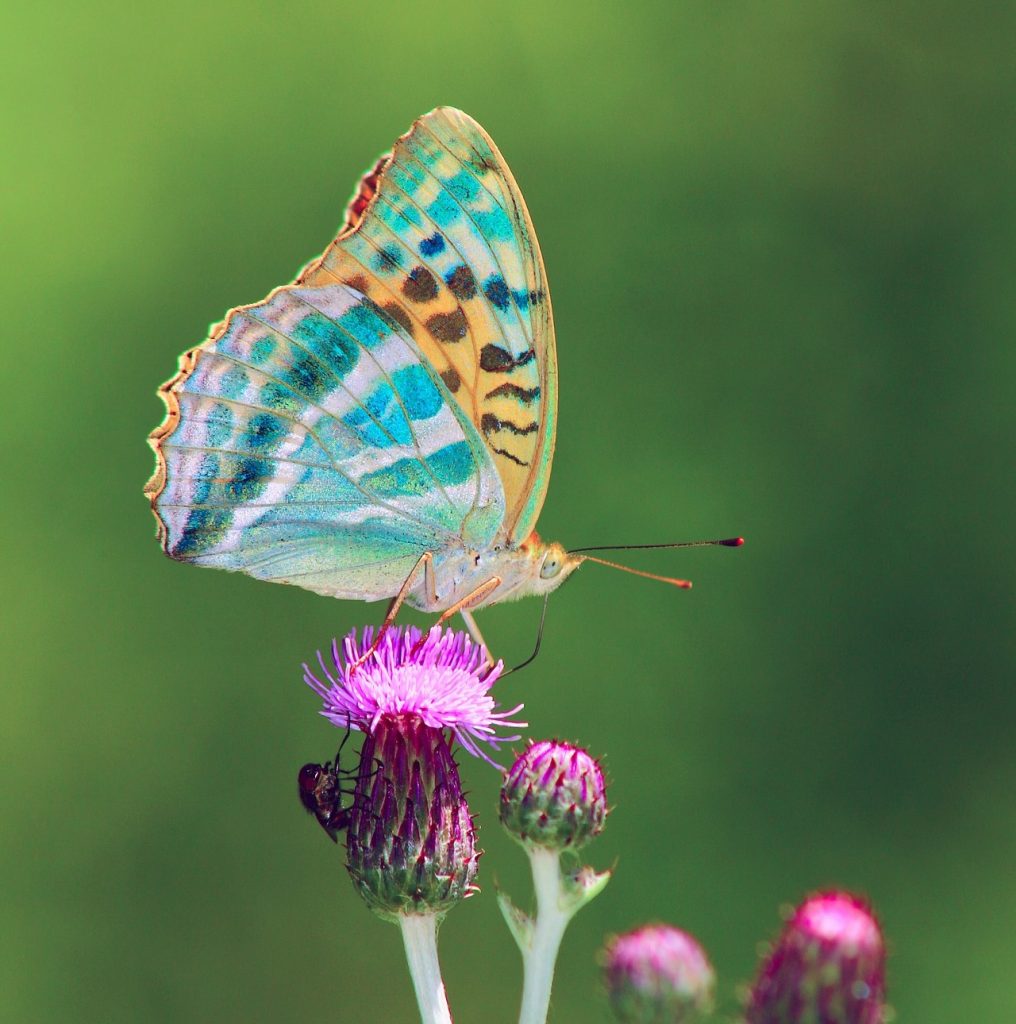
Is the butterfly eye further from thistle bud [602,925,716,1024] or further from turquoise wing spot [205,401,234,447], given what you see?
thistle bud [602,925,716,1024]

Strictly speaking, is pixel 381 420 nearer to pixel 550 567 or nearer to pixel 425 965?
pixel 550 567

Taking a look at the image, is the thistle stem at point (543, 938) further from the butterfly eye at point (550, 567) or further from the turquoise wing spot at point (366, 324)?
the turquoise wing spot at point (366, 324)

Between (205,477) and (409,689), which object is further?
(205,477)

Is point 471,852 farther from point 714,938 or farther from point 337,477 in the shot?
point 714,938

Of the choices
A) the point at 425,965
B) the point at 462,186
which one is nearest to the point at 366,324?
the point at 462,186

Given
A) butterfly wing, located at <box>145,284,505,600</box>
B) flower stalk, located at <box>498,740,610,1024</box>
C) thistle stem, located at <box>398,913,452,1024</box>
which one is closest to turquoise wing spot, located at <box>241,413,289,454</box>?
butterfly wing, located at <box>145,284,505,600</box>

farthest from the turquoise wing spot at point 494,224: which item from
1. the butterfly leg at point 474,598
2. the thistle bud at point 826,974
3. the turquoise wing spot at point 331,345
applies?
the thistle bud at point 826,974

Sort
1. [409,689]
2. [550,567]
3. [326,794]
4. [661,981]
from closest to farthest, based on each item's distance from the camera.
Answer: [661,981], [326,794], [409,689], [550,567]
